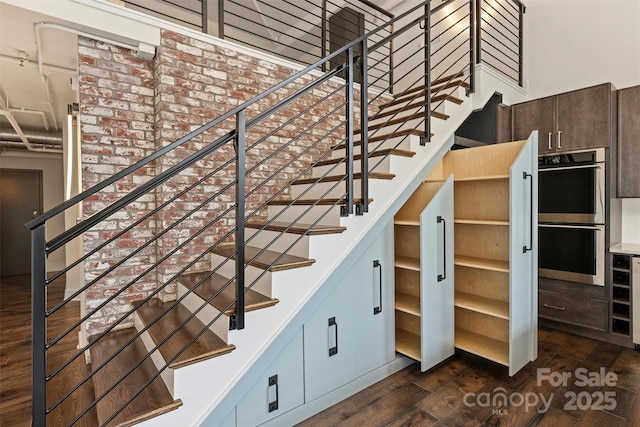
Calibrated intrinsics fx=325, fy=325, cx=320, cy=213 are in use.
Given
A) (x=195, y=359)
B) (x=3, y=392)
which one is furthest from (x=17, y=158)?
(x=195, y=359)

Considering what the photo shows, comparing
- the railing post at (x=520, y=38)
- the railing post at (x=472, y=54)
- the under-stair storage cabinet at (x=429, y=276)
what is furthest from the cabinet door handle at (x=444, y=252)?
the railing post at (x=520, y=38)

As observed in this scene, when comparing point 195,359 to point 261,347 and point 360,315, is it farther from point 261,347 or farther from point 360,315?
point 360,315

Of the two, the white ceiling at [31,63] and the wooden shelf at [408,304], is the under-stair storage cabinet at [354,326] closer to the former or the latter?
the wooden shelf at [408,304]

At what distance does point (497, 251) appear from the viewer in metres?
2.83

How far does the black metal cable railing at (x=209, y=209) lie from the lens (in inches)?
51.2

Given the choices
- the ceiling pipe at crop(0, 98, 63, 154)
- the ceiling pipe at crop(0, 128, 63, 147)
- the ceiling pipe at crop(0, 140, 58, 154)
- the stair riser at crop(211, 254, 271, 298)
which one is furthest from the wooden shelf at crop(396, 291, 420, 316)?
the ceiling pipe at crop(0, 140, 58, 154)

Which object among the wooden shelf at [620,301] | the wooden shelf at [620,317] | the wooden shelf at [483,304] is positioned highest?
the wooden shelf at [483,304]

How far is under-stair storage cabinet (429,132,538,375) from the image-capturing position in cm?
244

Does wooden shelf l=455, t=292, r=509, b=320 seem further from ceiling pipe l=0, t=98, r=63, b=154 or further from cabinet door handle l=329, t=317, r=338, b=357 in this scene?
ceiling pipe l=0, t=98, r=63, b=154

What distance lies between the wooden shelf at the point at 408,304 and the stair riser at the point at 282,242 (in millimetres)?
1172

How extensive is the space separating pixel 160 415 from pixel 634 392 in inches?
119

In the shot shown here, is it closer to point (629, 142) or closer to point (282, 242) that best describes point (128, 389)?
point (282, 242)

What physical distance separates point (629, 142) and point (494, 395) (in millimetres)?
2573

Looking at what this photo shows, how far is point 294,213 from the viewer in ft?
8.56
